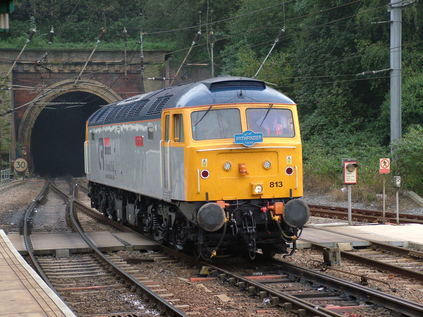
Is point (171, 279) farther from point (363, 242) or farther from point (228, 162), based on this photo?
point (363, 242)

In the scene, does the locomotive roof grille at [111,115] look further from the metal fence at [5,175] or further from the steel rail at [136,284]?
the metal fence at [5,175]

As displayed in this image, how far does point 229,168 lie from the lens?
1367 centimetres

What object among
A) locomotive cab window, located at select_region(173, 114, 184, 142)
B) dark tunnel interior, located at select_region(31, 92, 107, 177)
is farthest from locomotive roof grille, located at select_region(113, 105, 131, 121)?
dark tunnel interior, located at select_region(31, 92, 107, 177)

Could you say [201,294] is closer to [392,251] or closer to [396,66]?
[392,251]

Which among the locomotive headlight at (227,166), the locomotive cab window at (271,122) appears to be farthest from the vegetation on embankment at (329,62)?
the locomotive headlight at (227,166)

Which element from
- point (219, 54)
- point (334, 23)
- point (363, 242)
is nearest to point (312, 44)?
point (334, 23)

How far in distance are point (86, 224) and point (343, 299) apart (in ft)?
43.3

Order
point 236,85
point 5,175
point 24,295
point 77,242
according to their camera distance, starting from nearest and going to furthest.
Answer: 1. point 24,295
2. point 236,85
3. point 77,242
4. point 5,175

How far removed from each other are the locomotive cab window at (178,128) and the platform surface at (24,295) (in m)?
3.36

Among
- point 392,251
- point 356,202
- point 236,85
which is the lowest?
point 356,202

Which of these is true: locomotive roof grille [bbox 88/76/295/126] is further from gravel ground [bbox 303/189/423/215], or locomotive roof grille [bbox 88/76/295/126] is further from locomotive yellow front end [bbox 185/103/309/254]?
gravel ground [bbox 303/189/423/215]

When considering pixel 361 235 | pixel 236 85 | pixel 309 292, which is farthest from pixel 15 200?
pixel 309 292

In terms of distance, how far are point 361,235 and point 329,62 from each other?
23.6 m

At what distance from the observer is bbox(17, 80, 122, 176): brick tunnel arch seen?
180 ft
